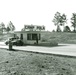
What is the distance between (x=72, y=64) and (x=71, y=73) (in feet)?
5.86

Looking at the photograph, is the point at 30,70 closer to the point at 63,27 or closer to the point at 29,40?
the point at 29,40

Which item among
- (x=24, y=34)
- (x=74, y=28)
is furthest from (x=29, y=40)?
(x=74, y=28)

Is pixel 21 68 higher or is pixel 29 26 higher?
pixel 29 26

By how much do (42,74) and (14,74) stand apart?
5.97 ft

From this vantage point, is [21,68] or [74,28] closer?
[21,68]

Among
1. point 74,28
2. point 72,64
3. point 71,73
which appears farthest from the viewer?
point 74,28

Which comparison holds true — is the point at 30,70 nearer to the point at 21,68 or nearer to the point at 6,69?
the point at 21,68

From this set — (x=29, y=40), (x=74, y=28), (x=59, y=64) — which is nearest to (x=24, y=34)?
(x=29, y=40)

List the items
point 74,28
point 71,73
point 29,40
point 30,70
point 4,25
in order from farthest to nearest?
point 4,25
point 74,28
point 29,40
point 30,70
point 71,73

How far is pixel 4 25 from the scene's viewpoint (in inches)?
4407

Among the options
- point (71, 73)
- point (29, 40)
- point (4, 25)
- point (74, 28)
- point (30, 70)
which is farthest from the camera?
point (4, 25)

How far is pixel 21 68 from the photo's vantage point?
12336mm

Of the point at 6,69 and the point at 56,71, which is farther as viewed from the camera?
the point at 6,69

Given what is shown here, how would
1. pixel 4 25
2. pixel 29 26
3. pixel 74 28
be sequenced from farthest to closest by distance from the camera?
pixel 4 25 < pixel 74 28 < pixel 29 26
